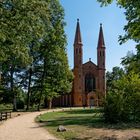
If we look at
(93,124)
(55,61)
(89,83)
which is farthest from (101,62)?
(93,124)

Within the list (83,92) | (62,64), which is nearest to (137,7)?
(62,64)

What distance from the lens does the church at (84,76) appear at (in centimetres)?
9206

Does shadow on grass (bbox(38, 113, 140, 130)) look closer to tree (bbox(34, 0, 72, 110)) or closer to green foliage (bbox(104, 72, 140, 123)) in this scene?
green foliage (bbox(104, 72, 140, 123))

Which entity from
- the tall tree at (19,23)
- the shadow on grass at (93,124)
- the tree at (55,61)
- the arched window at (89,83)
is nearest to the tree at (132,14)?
the tall tree at (19,23)

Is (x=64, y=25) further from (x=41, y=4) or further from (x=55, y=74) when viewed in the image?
(x=41, y=4)

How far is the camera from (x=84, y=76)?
9444 cm

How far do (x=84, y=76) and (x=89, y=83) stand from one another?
7.02ft

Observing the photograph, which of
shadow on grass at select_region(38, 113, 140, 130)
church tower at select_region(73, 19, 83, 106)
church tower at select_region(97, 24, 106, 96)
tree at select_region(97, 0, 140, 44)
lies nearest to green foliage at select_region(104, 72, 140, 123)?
shadow on grass at select_region(38, 113, 140, 130)

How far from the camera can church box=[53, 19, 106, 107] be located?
92062 mm

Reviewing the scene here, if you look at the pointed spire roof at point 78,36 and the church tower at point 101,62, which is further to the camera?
the pointed spire roof at point 78,36

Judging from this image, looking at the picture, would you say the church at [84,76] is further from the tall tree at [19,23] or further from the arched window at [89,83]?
the tall tree at [19,23]

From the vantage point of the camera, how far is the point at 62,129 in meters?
20.3

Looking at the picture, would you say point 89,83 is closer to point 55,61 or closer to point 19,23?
point 55,61

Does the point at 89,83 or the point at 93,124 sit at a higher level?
the point at 89,83
